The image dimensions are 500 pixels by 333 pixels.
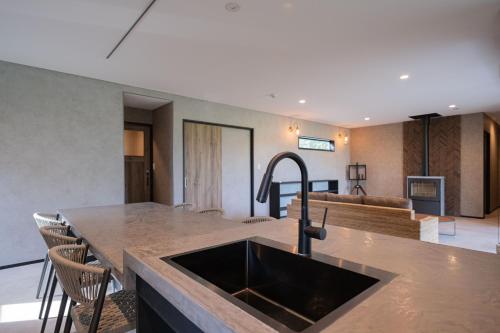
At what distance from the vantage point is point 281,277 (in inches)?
40.5

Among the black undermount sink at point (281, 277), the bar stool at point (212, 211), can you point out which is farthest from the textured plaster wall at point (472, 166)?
the black undermount sink at point (281, 277)

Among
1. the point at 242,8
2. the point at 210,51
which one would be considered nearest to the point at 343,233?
the point at 242,8

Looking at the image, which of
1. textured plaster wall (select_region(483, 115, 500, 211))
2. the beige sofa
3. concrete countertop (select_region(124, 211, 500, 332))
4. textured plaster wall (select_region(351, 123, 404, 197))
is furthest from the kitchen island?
textured plaster wall (select_region(483, 115, 500, 211))

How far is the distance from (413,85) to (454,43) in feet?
4.92

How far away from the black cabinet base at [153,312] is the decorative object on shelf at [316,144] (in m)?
6.64

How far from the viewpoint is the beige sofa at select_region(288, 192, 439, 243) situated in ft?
11.4

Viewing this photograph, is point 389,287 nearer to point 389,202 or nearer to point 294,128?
point 389,202

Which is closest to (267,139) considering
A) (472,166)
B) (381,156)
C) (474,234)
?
(381,156)

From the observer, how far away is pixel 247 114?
6062 mm

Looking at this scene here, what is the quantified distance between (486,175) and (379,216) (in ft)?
18.2

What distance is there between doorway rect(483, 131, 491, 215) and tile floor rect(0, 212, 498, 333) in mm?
2548

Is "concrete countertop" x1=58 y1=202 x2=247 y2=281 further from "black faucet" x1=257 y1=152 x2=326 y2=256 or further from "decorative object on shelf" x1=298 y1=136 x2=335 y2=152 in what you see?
"decorative object on shelf" x1=298 y1=136 x2=335 y2=152

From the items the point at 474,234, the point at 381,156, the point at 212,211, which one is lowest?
the point at 474,234

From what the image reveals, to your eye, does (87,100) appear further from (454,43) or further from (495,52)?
(495,52)
